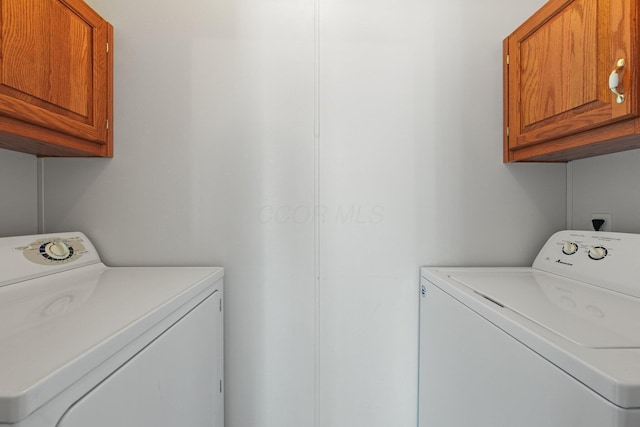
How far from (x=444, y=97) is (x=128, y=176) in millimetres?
1376

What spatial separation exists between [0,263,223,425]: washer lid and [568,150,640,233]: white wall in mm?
1501

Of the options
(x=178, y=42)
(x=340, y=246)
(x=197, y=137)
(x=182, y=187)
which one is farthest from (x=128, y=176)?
(x=340, y=246)

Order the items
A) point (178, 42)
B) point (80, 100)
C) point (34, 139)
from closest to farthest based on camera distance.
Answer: point (34, 139), point (80, 100), point (178, 42)

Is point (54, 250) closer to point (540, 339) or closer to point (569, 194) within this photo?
point (540, 339)

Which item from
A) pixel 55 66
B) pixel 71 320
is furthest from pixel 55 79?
pixel 71 320

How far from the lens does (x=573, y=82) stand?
36.5 inches

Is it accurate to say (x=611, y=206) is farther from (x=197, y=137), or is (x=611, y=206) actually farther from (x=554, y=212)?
(x=197, y=137)

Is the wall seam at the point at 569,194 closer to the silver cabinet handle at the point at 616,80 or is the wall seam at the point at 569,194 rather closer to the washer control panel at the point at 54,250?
the silver cabinet handle at the point at 616,80

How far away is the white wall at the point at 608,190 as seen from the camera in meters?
1.04

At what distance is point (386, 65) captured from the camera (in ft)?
4.10

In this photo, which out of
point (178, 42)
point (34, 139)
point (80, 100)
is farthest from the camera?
point (178, 42)

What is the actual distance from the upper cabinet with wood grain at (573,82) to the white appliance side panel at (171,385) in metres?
1.32

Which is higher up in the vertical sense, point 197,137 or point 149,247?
point 197,137

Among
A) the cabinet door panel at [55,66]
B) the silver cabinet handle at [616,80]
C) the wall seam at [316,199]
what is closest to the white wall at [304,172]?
the wall seam at [316,199]
